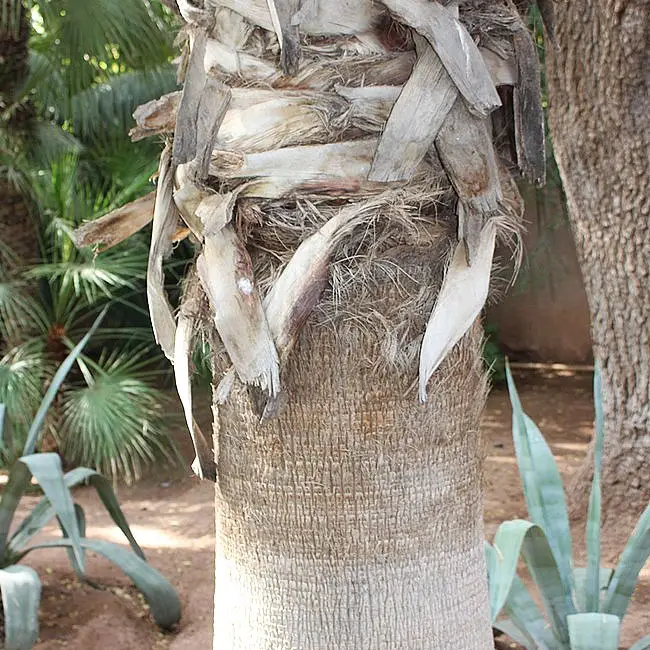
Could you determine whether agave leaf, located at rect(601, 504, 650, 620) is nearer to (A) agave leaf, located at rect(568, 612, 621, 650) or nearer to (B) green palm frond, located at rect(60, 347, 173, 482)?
(A) agave leaf, located at rect(568, 612, 621, 650)

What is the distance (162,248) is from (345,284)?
242mm

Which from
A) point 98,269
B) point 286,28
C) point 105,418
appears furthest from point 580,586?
point 98,269

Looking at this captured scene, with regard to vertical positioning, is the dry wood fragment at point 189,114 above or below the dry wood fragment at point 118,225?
above

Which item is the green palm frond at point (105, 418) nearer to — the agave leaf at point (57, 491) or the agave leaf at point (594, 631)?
the agave leaf at point (57, 491)

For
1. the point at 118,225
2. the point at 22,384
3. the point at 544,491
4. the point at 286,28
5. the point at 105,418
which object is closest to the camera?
the point at 286,28

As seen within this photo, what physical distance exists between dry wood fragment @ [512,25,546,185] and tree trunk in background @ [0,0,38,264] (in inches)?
140

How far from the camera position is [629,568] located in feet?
6.55

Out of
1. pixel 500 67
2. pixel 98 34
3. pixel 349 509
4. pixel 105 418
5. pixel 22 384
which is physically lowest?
pixel 105 418

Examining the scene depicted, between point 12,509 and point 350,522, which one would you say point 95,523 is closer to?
point 12,509

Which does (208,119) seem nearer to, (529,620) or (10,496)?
(529,620)

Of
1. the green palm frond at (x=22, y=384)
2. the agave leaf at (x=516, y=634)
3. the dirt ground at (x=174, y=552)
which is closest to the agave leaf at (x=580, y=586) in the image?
the agave leaf at (x=516, y=634)

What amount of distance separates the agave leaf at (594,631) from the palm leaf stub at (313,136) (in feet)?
2.74

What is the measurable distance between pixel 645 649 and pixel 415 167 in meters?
1.40

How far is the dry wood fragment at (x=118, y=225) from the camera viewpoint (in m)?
1.21
